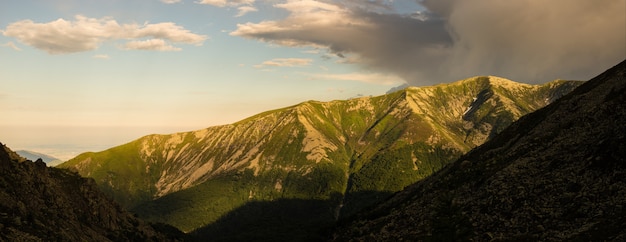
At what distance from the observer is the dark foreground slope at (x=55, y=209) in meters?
102

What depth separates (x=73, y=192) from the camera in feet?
510

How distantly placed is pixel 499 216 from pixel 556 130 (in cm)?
5119

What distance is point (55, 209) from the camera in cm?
12669

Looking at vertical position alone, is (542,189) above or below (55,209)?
above

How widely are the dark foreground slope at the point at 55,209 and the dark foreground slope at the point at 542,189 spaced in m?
79.7

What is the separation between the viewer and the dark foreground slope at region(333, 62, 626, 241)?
7962 centimetres

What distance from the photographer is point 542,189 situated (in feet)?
319

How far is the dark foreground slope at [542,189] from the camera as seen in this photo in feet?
261

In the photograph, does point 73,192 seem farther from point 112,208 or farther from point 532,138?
point 532,138

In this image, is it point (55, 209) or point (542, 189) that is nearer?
point (542, 189)

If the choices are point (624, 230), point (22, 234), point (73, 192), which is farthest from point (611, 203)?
point (73, 192)

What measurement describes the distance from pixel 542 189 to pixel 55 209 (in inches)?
4943

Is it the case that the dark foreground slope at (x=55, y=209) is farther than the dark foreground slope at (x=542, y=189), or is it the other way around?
the dark foreground slope at (x=55, y=209)

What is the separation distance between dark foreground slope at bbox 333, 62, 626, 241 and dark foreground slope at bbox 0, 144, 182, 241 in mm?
79654
